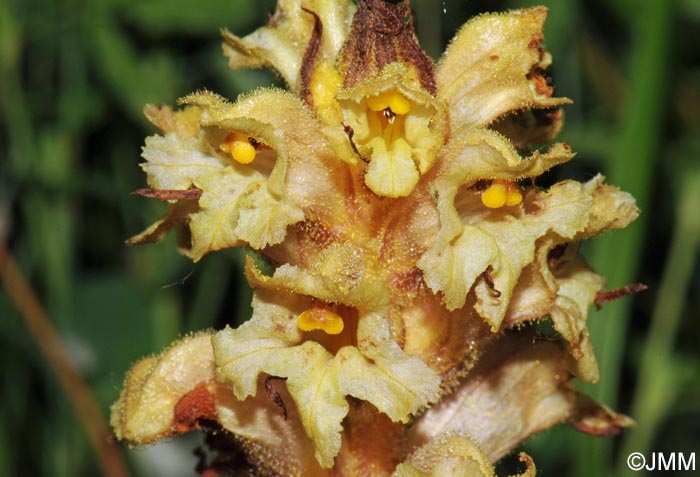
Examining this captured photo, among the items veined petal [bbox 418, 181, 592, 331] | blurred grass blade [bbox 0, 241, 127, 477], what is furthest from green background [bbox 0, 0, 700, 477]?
veined petal [bbox 418, 181, 592, 331]

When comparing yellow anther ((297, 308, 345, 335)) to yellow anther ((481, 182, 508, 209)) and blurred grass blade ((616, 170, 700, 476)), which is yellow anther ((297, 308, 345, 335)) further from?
blurred grass blade ((616, 170, 700, 476))

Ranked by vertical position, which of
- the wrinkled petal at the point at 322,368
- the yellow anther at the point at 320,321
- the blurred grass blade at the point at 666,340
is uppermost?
the yellow anther at the point at 320,321

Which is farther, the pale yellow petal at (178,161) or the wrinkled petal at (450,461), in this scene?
the pale yellow petal at (178,161)

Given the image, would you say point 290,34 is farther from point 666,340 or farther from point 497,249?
point 666,340

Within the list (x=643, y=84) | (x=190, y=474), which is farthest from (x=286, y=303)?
(x=190, y=474)

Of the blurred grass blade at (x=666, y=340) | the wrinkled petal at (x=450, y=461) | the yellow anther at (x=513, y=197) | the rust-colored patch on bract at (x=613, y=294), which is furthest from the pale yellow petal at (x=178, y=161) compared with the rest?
the blurred grass blade at (x=666, y=340)

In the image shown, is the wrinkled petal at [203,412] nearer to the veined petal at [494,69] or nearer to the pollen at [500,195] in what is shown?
the pollen at [500,195]
